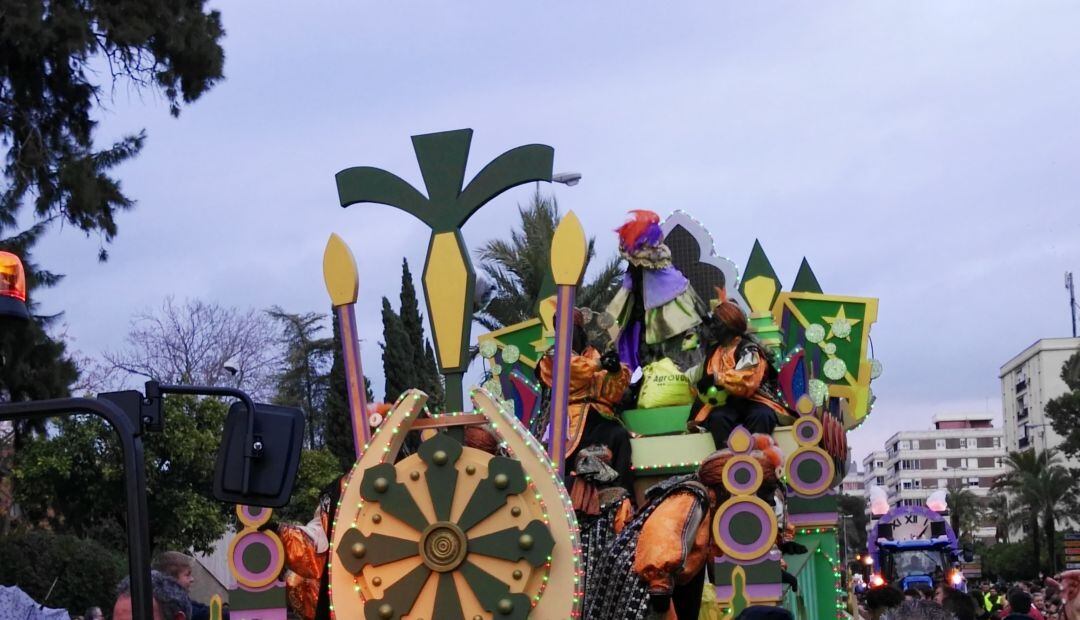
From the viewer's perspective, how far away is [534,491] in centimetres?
714

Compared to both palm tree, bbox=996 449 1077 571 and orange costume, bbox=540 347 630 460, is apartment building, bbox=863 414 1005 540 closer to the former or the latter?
palm tree, bbox=996 449 1077 571

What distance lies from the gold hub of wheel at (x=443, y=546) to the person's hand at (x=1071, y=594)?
9.68ft

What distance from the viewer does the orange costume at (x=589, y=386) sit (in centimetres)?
989

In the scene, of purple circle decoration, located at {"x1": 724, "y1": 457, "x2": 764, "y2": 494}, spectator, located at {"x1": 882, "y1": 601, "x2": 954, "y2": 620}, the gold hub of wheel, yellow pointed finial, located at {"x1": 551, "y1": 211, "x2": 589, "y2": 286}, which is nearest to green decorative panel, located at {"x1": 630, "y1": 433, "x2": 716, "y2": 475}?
purple circle decoration, located at {"x1": 724, "y1": 457, "x2": 764, "y2": 494}

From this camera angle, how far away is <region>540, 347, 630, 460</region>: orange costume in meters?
9.89

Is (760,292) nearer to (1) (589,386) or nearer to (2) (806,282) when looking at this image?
(2) (806,282)

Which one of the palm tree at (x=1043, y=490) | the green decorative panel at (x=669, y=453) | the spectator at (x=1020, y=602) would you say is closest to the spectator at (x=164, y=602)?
the spectator at (x=1020, y=602)

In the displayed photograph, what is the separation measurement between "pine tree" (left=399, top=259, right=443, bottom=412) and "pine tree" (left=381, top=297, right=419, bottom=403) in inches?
9.4

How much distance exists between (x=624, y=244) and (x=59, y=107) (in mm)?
9906

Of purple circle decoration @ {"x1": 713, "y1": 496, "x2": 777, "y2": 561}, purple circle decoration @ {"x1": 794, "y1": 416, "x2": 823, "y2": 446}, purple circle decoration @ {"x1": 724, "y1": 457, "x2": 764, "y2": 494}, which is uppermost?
purple circle decoration @ {"x1": 794, "y1": 416, "x2": 823, "y2": 446}

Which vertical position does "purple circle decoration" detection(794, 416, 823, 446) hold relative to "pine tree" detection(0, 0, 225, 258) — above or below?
below

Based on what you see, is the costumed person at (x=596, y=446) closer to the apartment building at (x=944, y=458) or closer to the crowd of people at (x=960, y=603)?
the crowd of people at (x=960, y=603)

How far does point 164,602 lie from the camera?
4.43m

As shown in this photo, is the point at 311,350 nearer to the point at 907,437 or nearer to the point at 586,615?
the point at 586,615
